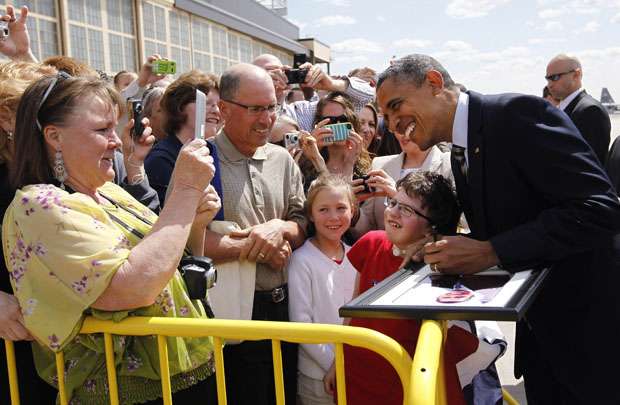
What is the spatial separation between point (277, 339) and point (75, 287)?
640 mm

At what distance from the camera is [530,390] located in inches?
85.7

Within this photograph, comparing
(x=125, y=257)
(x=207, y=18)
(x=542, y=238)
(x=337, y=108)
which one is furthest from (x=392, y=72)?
(x=207, y=18)

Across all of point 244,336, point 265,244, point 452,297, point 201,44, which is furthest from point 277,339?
point 201,44

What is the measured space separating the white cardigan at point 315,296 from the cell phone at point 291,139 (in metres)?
0.94

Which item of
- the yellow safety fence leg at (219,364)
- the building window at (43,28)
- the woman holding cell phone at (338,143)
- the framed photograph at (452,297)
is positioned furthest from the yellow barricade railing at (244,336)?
the building window at (43,28)

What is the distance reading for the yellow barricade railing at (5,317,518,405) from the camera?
54.9 inches

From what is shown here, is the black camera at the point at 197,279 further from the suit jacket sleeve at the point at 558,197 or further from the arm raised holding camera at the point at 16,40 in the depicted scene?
the arm raised holding camera at the point at 16,40

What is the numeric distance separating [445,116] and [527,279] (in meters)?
0.71

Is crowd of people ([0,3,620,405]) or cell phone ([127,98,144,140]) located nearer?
crowd of people ([0,3,620,405])

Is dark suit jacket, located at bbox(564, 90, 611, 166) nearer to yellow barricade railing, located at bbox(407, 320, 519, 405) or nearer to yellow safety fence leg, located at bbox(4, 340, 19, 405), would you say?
yellow barricade railing, located at bbox(407, 320, 519, 405)

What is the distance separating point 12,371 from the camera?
6.41 ft

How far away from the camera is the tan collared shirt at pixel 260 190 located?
282cm

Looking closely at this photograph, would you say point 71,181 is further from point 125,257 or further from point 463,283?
point 463,283

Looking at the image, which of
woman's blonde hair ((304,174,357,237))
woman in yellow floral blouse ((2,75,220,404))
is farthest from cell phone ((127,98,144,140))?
woman's blonde hair ((304,174,357,237))
